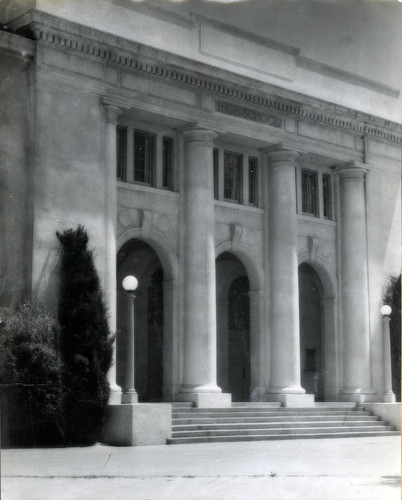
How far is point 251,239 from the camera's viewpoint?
28578 millimetres

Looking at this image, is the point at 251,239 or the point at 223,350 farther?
the point at 223,350

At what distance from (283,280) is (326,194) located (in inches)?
161

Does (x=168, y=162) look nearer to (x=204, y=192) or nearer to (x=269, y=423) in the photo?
(x=204, y=192)

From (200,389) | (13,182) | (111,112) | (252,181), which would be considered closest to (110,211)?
(111,112)

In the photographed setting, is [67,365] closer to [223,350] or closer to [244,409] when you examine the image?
[244,409]

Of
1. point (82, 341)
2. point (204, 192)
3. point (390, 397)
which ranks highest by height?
point (204, 192)

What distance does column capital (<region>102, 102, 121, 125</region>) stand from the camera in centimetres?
2398

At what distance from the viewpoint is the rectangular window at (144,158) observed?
26031 mm

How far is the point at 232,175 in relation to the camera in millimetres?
28516

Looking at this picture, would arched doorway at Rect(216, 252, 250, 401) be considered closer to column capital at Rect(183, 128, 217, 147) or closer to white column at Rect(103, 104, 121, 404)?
column capital at Rect(183, 128, 217, 147)

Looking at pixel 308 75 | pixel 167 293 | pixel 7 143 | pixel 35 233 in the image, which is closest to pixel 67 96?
pixel 7 143

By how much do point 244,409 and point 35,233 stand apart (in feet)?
25.7

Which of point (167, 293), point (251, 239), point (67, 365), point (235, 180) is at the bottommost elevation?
point (67, 365)

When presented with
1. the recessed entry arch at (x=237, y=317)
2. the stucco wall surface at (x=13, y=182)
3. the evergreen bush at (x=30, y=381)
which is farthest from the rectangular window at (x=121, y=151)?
the evergreen bush at (x=30, y=381)
